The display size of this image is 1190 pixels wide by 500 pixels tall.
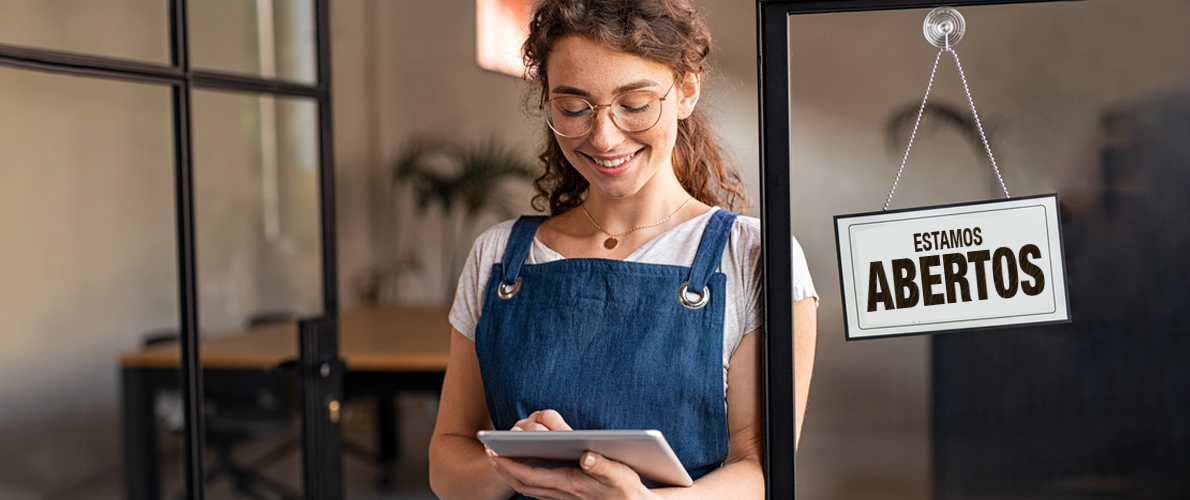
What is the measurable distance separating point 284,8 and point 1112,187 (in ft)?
18.8

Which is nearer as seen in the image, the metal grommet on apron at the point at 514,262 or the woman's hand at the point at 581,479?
the woman's hand at the point at 581,479

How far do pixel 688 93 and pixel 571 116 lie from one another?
0.17 m

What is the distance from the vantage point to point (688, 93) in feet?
4.11

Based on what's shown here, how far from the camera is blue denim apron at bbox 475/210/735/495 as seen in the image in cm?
119

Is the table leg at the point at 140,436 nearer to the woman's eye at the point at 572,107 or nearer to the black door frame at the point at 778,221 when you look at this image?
the woman's eye at the point at 572,107

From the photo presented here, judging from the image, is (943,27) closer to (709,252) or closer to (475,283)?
(709,252)

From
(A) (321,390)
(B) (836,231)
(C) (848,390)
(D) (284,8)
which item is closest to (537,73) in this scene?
(B) (836,231)

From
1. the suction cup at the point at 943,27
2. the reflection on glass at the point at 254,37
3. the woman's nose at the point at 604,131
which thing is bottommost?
the woman's nose at the point at 604,131

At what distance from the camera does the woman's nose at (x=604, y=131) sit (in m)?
1.16

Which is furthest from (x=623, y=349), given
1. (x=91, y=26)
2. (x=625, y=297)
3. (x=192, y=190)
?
(x=91, y=26)

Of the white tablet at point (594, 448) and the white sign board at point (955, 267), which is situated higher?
the white sign board at point (955, 267)

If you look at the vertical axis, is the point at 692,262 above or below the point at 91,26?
below

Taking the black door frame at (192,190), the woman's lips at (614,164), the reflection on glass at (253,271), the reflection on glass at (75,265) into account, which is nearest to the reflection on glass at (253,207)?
the reflection on glass at (253,271)

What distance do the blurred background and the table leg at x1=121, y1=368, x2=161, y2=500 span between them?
0.54ft
